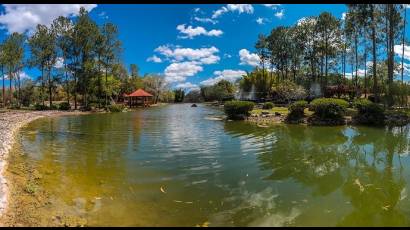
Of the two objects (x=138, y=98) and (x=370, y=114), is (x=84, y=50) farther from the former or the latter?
(x=370, y=114)

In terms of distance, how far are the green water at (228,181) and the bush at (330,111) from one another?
841cm

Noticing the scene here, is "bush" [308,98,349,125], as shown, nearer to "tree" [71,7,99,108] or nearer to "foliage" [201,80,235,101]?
"tree" [71,7,99,108]

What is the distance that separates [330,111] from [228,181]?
1759 cm

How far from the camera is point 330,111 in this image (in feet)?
81.5

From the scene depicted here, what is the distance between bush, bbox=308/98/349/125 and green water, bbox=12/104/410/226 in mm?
8414

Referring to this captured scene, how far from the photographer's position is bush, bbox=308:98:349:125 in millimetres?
24812

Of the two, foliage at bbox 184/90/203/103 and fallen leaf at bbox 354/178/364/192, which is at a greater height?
foliage at bbox 184/90/203/103

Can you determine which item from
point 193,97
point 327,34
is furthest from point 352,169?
point 193,97

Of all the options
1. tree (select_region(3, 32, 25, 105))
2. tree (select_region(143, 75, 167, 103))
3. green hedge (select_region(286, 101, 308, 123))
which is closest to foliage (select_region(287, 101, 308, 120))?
green hedge (select_region(286, 101, 308, 123))

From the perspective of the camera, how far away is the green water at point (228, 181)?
270 inches

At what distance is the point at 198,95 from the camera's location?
138000 mm

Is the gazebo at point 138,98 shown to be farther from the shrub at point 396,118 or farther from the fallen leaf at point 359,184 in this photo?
the fallen leaf at point 359,184

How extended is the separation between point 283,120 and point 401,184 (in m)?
19.4

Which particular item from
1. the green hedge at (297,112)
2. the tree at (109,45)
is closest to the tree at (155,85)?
the tree at (109,45)
